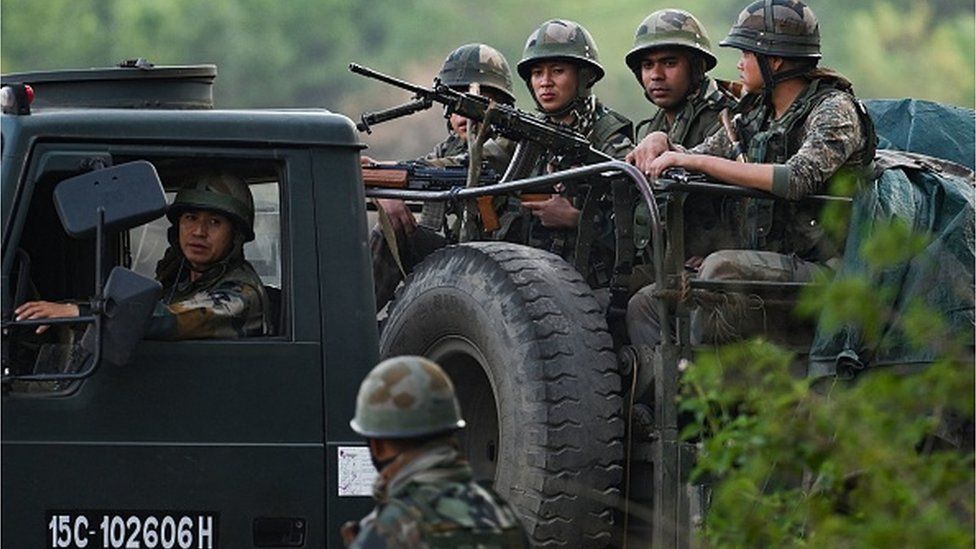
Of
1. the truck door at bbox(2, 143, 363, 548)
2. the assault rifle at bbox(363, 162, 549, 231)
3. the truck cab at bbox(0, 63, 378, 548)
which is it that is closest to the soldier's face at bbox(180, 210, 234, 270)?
the truck cab at bbox(0, 63, 378, 548)

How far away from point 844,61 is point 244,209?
1608 inches

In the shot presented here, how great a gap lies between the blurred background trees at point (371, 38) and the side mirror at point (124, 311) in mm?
37370

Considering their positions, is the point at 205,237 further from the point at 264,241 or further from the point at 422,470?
the point at 422,470

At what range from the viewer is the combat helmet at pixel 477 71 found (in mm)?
10531

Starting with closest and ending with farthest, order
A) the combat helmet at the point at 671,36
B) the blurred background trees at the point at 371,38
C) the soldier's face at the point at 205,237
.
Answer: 1. the soldier's face at the point at 205,237
2. the combat helmet at the point at 671,36
3. the blurred background trees at the point at 371,38

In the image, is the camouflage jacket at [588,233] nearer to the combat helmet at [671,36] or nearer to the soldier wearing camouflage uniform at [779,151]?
the soldier wearing camouflage uniform at [779,151]

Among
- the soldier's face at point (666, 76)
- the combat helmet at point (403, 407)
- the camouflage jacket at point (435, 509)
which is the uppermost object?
the soldier's face at point (666, 76)

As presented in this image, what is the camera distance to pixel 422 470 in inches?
202

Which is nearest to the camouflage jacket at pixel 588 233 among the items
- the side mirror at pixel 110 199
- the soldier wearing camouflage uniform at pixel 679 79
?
the soldier wearing camouflage uniform at pixel 679 79

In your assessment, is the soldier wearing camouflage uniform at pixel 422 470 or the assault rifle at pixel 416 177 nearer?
the soldier wearing camouflage uniform at pixel 422 470

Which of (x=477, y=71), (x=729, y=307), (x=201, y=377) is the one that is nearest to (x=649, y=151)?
(x=729, y=307)

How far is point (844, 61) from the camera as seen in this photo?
46.8m

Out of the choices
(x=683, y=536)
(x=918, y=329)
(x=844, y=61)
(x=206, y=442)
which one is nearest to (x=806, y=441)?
(x=918, y=329)

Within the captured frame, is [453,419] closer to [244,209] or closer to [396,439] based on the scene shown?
[396,439]
